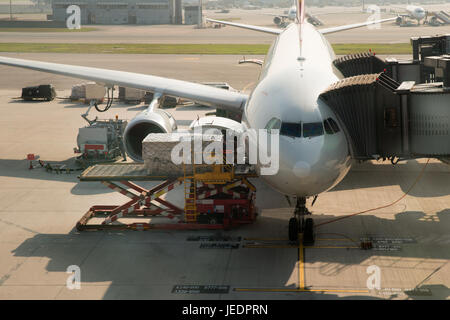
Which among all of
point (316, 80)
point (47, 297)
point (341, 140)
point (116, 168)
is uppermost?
point (316, 80)

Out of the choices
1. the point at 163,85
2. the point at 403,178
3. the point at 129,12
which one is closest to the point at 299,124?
the point at 403,178

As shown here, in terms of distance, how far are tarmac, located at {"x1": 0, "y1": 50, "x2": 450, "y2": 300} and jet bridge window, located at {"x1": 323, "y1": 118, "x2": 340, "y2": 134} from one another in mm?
3500

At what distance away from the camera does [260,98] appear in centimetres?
1853

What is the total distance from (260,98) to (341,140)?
119 inches

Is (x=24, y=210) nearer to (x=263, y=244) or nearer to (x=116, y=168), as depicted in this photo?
(x=116, y=168)

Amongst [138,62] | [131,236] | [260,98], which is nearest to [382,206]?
[260,98]

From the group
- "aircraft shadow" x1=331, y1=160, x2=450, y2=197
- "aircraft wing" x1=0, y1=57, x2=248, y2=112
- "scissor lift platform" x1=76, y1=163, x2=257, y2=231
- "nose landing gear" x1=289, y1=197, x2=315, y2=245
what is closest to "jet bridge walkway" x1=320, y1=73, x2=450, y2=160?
"nose landing gear" x1=289, y1=197, x2=315, y2=245

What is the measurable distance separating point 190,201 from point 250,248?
8.94ft

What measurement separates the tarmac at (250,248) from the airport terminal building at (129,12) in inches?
4520

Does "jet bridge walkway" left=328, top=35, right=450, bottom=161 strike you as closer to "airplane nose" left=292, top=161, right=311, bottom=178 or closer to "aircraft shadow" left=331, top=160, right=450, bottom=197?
"airplane nose" left=292, top=161, right=311, bottom=178

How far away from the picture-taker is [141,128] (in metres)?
24.7

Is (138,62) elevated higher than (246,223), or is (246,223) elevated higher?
(138,62)

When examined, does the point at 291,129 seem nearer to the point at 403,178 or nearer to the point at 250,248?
the point at 250,248
